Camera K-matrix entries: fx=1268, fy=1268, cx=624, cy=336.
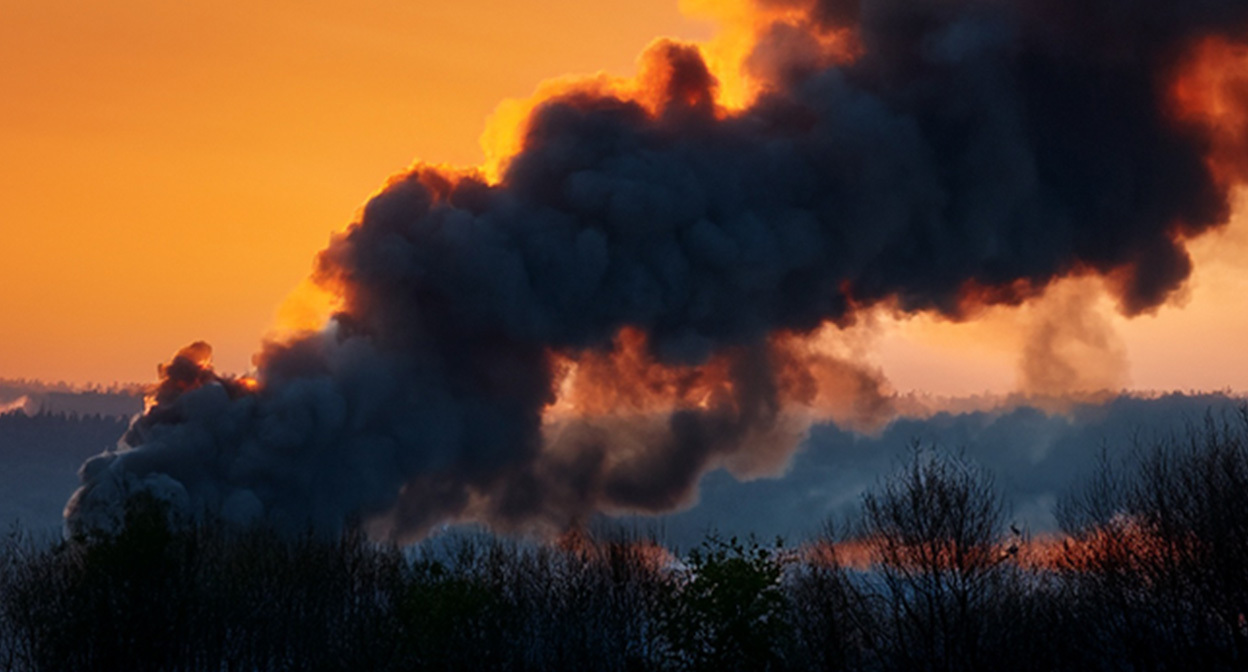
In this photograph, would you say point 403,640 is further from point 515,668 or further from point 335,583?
point 335,583

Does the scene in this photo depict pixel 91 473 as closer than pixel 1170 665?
No

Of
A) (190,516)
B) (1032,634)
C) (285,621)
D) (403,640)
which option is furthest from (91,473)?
(1032,634)

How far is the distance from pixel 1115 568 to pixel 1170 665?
3.82 meters

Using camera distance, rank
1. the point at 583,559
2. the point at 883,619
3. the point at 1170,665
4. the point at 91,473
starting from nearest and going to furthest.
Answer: the point at 1170,665, the point at 883,619, the point at 91,473, the point at 583,559

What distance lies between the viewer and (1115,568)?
43125mm

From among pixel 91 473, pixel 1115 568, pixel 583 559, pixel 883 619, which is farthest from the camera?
pixel 583 559

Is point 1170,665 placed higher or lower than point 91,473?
lower

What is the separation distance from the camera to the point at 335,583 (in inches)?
2152

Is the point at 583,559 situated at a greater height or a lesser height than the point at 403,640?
greater

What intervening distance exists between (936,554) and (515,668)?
16889 mm

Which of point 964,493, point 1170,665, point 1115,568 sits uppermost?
point 964,493

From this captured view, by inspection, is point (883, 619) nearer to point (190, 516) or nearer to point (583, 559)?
point (583, 559)

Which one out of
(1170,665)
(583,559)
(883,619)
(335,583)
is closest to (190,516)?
(335,583)

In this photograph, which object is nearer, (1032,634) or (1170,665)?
(1170,665)
